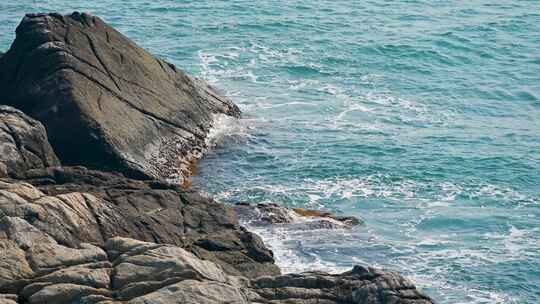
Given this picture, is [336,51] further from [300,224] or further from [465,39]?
[300,224]

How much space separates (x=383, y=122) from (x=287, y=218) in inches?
669

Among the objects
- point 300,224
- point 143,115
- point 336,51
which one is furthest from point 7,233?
point 336,51

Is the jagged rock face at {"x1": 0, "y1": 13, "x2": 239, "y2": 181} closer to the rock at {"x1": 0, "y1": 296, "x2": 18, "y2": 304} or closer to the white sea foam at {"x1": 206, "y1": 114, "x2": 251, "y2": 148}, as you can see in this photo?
the white sea foam at {"x1": 206, "y1": 114, "x2": 251, "y2": 148}

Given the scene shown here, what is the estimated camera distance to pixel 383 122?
56.2 m

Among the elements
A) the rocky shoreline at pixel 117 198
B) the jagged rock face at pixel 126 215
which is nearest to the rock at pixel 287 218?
the rocky shoreline at pixel 117 198

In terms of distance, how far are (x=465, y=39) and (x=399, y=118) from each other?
20651 mm

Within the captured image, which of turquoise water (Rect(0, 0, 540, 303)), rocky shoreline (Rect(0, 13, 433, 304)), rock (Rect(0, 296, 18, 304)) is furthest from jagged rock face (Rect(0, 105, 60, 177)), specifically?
rock (Rect(0, 296, 18, 304))

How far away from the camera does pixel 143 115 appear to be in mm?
45062

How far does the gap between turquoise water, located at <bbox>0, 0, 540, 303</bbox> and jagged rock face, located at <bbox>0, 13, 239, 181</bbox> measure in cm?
192

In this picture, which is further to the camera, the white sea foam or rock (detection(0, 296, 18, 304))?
the white sea foam

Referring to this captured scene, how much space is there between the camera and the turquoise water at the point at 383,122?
3966cm

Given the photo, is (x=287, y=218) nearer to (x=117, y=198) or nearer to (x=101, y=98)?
(x=117, y=198)

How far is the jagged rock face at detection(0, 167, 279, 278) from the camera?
1127 inches

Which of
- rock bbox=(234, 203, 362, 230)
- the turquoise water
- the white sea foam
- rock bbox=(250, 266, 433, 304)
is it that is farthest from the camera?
the white sea foam
